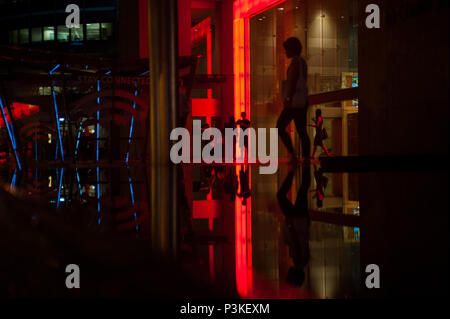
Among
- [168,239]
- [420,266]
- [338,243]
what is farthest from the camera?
[338,243]

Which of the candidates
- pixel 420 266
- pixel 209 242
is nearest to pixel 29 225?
pixel 209 242

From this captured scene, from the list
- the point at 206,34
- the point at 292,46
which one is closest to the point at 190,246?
the point at 292,46

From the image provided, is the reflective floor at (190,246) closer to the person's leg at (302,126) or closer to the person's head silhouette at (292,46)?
the person's leg at (302,126)

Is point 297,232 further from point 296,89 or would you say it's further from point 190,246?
point 296,89

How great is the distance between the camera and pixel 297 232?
8.64ft

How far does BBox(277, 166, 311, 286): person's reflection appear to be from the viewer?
5.65 feet

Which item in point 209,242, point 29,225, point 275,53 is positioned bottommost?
point 209,242

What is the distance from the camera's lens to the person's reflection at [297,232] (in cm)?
172

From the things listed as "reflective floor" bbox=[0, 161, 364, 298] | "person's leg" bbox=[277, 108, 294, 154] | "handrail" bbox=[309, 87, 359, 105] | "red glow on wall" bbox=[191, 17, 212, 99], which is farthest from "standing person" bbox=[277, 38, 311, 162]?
"red glow on wall" bbox=[191, 17, 212, 99]

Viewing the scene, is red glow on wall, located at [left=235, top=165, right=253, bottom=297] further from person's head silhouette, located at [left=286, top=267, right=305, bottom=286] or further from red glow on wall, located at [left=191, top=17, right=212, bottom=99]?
red glow on wall, located at [left=191, top=17, right=212, bottom=99]

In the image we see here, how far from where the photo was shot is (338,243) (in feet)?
7.58

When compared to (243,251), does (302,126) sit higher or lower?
higher
